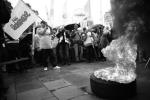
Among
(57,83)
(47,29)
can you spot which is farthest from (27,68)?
(57,83)

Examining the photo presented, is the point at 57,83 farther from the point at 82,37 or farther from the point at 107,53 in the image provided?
the point at 82,37

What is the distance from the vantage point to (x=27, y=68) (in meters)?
9.01

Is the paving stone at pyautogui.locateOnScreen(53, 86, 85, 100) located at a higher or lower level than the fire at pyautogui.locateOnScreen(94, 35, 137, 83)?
lower

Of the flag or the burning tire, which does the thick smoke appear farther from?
the flag

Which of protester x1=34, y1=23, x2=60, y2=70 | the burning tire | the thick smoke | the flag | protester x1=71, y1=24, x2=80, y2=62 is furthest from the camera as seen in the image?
the flag

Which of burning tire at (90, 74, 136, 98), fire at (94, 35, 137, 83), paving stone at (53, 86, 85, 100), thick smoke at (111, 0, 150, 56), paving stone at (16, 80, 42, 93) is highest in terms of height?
thick smoke at (111, 0, 150, 56)

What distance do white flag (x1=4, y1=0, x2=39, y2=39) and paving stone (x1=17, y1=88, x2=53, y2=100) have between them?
3.18 m

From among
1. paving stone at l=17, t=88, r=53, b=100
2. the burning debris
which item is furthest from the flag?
paving stone at l=17, t=88, r=53, b=100

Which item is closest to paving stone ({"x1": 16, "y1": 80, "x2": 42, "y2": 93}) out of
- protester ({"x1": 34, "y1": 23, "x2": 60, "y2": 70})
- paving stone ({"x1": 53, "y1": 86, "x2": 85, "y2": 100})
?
paving stone ({"x1": 53, "y1": 86, "x2": 85, "y2": 100})

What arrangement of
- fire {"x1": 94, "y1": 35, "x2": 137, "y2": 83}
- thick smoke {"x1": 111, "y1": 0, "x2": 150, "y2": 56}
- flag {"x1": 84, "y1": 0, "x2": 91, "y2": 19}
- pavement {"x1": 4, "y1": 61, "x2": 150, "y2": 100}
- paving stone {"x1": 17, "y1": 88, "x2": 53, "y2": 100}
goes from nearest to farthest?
1. thick smoke {"x1": 111, "y1": 0, "x2": 150, "y2": 56}
2. fire {"x1": 94, "y1": 35, "x2": 137, "y2": 83}
3. pavement {"x1": 4, "y1": 61, "x2": 150, "y2": 100}
4. paving stone {"x1": 17, "y1": 88, "x2": 53, "y2": 100}
5. flag {"x1": 84, "y1": 0, "x2": 91, "y2": 19}

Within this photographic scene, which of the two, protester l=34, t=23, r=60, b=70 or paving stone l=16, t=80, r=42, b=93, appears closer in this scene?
paving stone l=16, t=80, r=42, b=93

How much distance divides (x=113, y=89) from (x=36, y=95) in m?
2.40

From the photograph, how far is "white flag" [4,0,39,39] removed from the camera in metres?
7.05

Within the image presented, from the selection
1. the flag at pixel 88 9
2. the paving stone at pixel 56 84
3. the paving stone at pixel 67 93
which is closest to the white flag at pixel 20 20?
the paving stone at pixel 56 84
